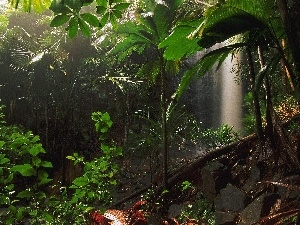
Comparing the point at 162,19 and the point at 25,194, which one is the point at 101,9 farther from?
the point at 162,19

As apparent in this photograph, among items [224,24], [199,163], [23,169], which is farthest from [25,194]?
[199,163]

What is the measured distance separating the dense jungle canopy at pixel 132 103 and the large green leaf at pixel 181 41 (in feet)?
0.03

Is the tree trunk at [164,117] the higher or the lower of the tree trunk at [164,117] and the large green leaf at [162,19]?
the lower

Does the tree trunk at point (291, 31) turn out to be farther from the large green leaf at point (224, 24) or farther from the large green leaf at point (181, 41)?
the large green leaf at point (181, 41)

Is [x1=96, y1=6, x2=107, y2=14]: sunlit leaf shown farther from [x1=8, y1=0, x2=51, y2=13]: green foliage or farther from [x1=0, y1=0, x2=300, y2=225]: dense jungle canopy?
[x1=8, y1=0, x2=51, y2=13]: green foliage

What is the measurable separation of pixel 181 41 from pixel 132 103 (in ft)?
21.5

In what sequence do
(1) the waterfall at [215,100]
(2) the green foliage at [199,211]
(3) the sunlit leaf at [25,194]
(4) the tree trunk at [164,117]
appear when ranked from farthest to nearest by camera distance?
(1) the waterfall at [215,100] < (4) the tree trunk at [164,117] < (2) the green foliage at [199,211] < (3) the sunlit leaf at [25,194]

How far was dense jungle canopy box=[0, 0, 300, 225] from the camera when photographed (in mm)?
2420

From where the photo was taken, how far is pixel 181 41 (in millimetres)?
2705

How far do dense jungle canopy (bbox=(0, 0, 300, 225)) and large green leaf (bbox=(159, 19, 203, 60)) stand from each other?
1 centimetres

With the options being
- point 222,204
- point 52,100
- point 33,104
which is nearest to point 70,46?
point 52,100

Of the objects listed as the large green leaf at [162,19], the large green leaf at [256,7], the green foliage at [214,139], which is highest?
the large green leaf at [162,19]

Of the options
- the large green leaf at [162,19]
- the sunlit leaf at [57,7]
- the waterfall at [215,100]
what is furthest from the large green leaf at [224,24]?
Result: the waterfall at [215,100]

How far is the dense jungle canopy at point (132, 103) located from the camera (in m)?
2.42
